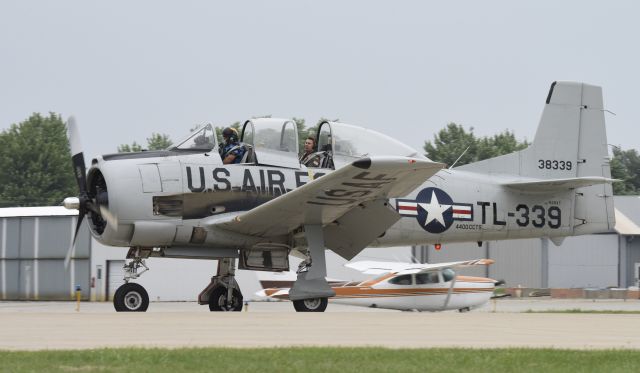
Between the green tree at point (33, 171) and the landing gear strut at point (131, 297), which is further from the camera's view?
the green tree at point (33, 171)

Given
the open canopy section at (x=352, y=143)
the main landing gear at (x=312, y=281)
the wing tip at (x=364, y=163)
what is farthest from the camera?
the open canopy section at (x=352, y=143)

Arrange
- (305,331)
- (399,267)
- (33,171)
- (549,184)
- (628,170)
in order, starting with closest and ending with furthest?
(305,331) < (549,184) < (399,267) < (33,171) < (628,170)

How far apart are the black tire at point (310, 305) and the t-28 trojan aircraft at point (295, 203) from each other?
0.06 ft

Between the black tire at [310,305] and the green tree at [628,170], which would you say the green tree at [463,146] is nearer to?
the green tree at [628,170]

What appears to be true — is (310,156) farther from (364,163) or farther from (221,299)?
(364,163)

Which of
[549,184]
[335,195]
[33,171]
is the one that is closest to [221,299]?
[335,195]

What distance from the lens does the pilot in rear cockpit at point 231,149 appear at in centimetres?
1770

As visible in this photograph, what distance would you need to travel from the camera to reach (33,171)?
76.6 m

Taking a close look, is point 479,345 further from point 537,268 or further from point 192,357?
point 537,268

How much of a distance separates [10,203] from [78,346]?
66383mm

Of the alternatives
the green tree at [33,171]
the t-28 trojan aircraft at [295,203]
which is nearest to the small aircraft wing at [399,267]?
the t-28 trojan aircraft at [295,203]

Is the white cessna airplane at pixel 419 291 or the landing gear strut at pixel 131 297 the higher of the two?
A: the landing gear strut at pixel 131 297

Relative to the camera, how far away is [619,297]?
4612 centimetres

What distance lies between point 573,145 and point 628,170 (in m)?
91.5
